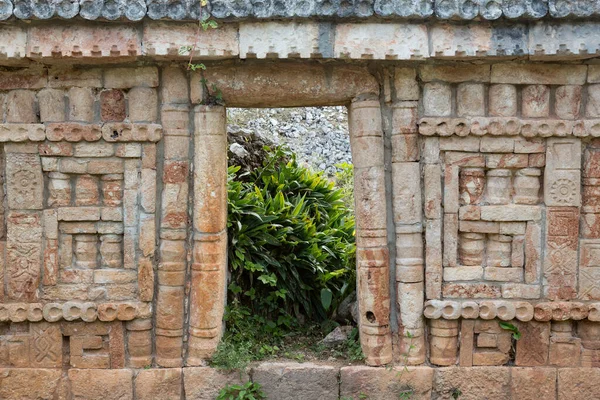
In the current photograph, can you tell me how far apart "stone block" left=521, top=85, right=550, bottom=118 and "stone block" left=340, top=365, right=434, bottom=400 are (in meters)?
2.13

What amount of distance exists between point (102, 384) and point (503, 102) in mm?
3785

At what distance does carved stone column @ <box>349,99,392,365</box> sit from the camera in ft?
17.0

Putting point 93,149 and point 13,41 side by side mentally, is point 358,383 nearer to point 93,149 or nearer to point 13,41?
point 93,149

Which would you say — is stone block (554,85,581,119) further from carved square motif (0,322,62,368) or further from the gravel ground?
the gravel ground

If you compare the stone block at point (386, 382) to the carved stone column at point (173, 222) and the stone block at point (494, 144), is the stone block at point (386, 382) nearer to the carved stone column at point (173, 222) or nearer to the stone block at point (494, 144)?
the carved stone column at point (173, 222)

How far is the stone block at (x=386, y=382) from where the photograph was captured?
525 centimetres

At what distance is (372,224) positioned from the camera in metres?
5.19

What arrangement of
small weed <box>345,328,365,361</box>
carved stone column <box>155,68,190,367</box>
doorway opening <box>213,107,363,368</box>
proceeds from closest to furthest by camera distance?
carved stone column <box>155,68,190,367</box> → small weed <box>345,328,365,361</box> → doorway opening <box>213,107,363,368</box>

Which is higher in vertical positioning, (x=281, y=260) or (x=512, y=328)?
(x=281, y=260)

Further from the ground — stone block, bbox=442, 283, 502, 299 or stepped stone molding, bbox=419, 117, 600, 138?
stepped stone molding, bbox=419, 117, 600, 138

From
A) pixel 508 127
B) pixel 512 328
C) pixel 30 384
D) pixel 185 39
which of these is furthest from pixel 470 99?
pixel 30 384

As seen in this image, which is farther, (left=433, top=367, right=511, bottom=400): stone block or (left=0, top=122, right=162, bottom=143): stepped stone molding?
(left=433, top=367, right=511, bottom=400): stone block

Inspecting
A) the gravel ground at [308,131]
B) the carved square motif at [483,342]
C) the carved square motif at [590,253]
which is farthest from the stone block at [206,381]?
the gravel ground at [308,131]

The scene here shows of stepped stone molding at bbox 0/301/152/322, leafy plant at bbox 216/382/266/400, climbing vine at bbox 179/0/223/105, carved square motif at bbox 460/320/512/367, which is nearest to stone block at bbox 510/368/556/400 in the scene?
carved square motif at bbox 460/320/512/367
